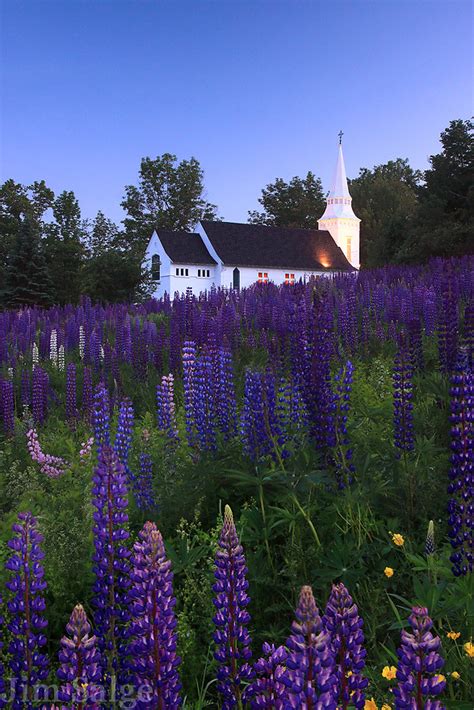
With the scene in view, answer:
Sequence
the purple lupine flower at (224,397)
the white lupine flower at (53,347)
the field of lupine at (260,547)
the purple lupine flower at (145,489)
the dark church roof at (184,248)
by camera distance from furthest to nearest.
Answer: the dark church roof at (184,248) → the white lupine flower at (53,347) → the purple lupine flower at (224,397) → the purple lupine flower at (145,489) → the field of lupine at (260,547)

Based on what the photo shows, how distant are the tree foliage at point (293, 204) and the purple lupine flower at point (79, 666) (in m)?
74.0

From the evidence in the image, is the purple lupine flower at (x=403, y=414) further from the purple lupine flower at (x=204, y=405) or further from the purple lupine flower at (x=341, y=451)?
the purple lupine flower at (x=204, y=405)

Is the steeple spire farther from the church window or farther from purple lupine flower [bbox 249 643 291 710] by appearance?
purple lupine flower [bbox 249 643 291 710]

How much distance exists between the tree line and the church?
7.04 ft

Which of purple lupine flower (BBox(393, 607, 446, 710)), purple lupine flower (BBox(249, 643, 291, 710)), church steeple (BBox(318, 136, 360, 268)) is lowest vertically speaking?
purple lupine flower (BBox(249, 643, 291, 710))

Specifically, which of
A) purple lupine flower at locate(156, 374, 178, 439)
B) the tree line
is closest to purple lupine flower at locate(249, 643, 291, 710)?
purple lupine flower at locate(156, 374, 178, 439)

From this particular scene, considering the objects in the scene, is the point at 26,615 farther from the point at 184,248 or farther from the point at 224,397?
the point at 184,248

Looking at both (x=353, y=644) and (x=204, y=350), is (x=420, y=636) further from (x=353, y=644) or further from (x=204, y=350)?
(x=204, y=350)

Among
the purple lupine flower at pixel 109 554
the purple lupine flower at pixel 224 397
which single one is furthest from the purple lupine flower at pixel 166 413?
the purple lupine flower at pixel 109 554

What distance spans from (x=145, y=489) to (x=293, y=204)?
2911 inches

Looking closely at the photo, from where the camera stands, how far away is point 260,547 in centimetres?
369

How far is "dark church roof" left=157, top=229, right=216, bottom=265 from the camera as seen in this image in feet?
164

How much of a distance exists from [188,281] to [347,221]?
62.2 ft

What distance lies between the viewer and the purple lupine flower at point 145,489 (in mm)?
4449
